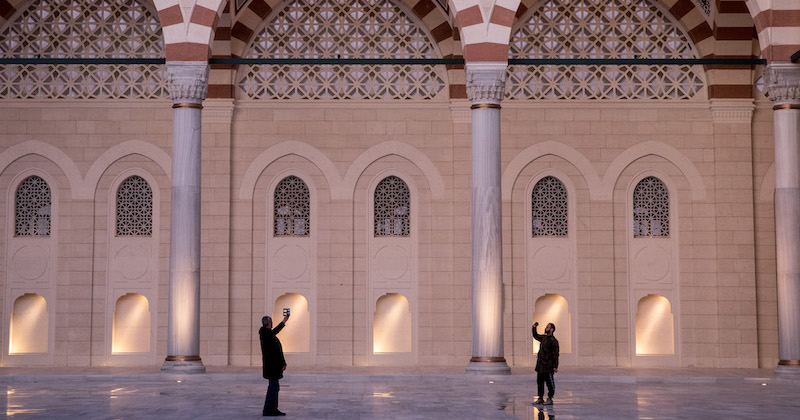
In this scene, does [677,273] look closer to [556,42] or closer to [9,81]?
[556,42]

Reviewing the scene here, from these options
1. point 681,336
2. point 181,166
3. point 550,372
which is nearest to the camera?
point 550,372

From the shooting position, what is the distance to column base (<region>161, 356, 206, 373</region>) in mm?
14258

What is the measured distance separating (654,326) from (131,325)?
903cm

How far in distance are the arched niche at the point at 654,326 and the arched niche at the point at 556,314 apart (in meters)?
1.25

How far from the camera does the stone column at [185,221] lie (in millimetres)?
14453

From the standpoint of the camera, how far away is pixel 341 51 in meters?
18.0

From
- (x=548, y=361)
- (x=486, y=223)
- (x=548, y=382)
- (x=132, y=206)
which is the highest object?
(x=132, y=206)

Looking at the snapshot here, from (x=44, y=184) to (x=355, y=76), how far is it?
5695mm

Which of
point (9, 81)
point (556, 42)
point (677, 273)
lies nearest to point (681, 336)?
point (677, 273)

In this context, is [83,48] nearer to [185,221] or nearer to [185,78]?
[185,78]

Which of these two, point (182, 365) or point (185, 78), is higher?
point (185, 78)

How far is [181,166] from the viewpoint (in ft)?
47.8

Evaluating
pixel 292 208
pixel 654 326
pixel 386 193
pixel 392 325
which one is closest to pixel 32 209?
pixel 292 208

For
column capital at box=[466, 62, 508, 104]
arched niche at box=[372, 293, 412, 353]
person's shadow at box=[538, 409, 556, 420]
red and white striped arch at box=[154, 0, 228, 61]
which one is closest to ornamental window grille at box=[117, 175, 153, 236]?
red and white striped arch at box=[154, 0, 228, 61]
